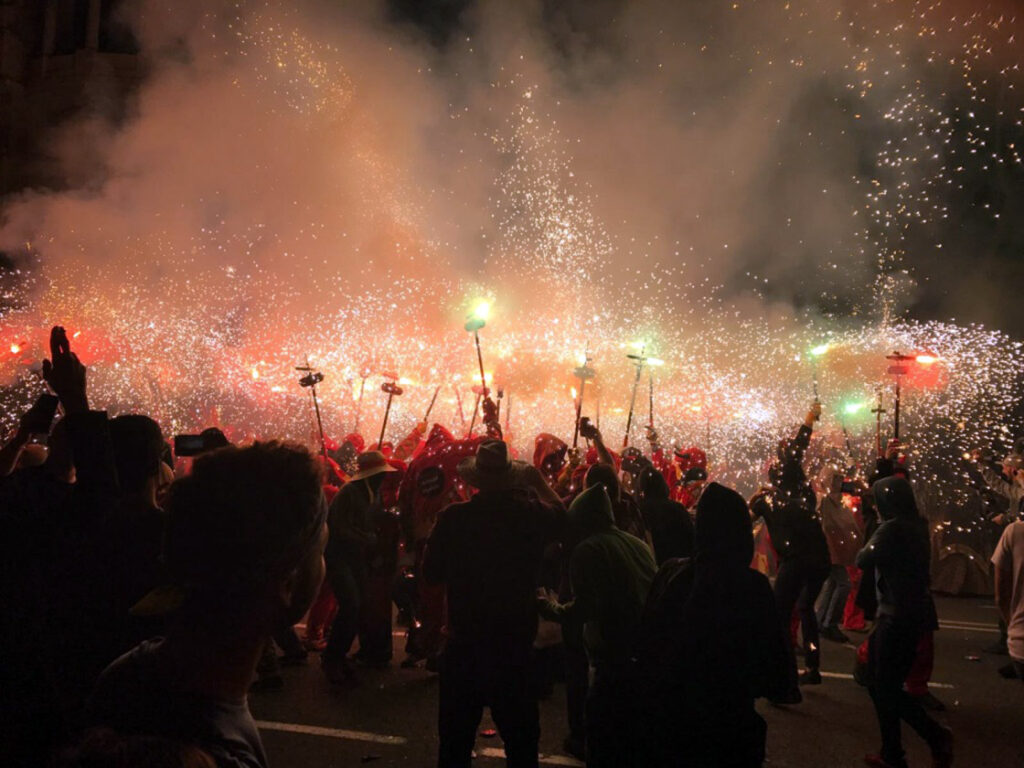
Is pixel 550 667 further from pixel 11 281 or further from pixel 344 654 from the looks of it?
pixel 11 281

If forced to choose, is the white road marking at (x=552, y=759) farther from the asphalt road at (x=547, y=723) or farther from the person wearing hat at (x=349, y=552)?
the person wearing hat at (x=349, y=552)

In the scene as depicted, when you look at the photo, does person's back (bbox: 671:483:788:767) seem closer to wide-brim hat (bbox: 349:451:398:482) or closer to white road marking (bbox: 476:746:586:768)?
white road marking (bbox: 476:746:586:768)

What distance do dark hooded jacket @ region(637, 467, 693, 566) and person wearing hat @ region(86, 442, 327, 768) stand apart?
2.70 metres

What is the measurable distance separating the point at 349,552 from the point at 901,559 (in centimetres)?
337

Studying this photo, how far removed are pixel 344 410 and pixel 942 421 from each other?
1578 centimetres

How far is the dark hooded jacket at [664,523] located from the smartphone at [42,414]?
2.63 meters

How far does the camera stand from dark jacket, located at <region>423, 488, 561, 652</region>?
2535mm

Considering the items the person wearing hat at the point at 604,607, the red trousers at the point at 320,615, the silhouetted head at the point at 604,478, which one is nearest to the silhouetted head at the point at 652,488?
the silhouetted head at the point at 604,478

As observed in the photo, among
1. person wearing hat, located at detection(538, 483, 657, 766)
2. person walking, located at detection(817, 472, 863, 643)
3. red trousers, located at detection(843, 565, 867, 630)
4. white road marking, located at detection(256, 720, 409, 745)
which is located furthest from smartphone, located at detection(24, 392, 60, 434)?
red trousers, located at detection(843, 565, 867, 630)

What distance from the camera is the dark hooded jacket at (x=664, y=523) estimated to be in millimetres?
3541

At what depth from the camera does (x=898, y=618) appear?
333 cm

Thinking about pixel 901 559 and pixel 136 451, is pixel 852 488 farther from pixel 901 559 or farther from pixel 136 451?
pixel 136 451

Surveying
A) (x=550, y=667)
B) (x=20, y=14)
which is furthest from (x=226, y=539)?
(x=20, y=14)

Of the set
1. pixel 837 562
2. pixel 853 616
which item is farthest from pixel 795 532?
pixel 853 616
